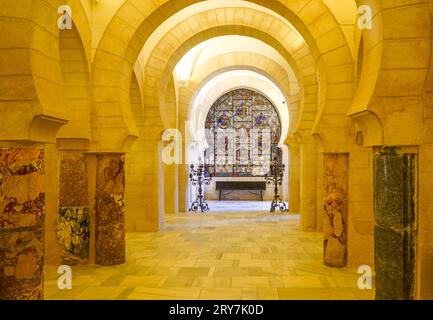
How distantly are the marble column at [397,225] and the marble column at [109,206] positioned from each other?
433 cm

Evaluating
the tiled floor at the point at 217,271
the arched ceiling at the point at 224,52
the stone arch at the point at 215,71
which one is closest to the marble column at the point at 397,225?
the tiled floor at the point at 217,271

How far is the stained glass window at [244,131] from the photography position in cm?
2039

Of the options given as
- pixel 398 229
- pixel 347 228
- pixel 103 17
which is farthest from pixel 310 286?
pixel 103 17

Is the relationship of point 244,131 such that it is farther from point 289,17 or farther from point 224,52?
point 289,17

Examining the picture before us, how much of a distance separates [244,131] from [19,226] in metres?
17.1

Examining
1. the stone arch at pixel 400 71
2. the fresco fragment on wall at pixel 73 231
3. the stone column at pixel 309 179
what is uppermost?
the stone arch at pixel 400 71

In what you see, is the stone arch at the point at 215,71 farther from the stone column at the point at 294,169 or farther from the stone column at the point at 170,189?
the stone column at the point at 294,169

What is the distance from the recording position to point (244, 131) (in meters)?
20.5

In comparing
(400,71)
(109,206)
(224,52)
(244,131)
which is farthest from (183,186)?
(400,71)

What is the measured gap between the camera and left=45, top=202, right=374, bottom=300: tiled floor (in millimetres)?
5520

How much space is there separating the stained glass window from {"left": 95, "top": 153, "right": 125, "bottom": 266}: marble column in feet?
44.5

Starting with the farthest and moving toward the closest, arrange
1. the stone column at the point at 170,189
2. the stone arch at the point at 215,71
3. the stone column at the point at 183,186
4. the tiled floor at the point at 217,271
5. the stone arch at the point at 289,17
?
the stone column at the point at 183,186
the stone arch at the point at 215,71
the stone column at the point at 170,189
the stone arch at the point at 289,17
the tiled floor at the point at 217,271
